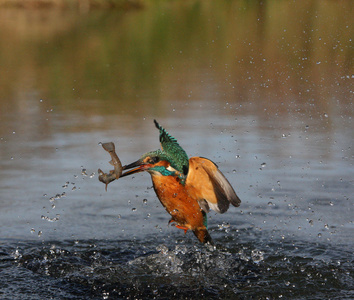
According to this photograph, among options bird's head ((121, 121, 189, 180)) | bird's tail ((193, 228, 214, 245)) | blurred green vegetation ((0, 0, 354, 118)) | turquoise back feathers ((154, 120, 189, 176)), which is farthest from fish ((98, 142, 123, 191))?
blurred green vegetation ((0, 0, 354, 118))

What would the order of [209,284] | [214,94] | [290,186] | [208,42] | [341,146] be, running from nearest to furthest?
[209,284]
[290,186]
[341,146]
[214,94]
[208,42]

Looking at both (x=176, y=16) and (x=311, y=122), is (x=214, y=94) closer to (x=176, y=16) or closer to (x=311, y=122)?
(x=311, y=122)

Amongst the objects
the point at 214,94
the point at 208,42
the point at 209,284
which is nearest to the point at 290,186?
the point at 209,284

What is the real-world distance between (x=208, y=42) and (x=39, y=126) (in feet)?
33.4

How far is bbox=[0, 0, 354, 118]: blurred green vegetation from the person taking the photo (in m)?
11.5

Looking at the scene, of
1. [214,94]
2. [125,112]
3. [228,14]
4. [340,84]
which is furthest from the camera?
[228,14]

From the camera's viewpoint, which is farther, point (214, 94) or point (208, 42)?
point (208, 42)

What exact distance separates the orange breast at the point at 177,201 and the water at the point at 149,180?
0.37m

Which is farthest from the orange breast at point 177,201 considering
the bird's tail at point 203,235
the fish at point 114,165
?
the fish at point 114,165

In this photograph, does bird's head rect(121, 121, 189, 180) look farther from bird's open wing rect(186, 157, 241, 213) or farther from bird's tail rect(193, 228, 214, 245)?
bird's tail rect(193, 228, 214, 245)

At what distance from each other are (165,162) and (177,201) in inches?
12.1

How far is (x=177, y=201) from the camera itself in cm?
458

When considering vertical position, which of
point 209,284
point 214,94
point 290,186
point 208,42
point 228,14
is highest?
point 228,14

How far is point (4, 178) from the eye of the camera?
6852mm
